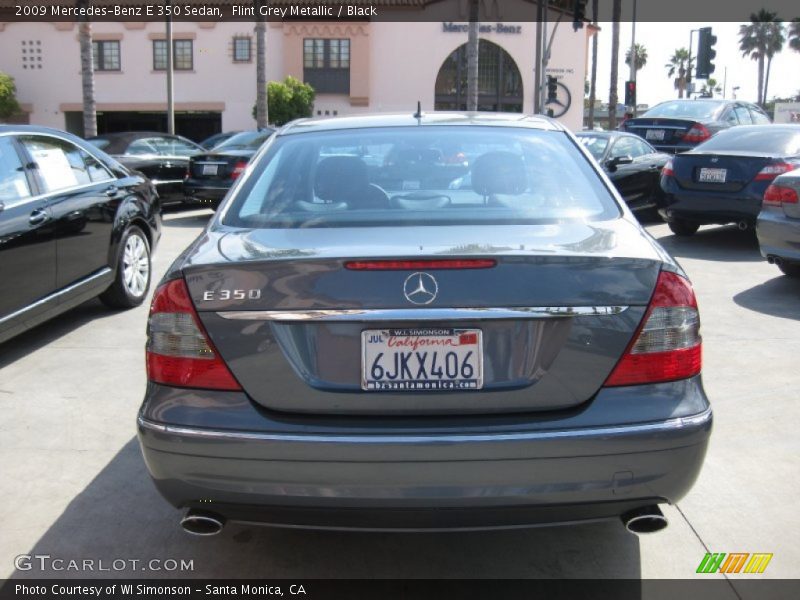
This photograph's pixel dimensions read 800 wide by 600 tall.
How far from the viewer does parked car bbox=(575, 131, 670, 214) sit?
1210cm

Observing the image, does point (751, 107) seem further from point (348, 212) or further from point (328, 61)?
point (328, 61)

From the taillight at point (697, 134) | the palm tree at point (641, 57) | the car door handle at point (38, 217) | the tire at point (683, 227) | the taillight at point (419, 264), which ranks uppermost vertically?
the palm tree at point (641, 57)

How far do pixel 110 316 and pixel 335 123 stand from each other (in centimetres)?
369

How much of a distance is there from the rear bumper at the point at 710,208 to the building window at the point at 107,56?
39.3 m

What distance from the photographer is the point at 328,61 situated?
43562mm

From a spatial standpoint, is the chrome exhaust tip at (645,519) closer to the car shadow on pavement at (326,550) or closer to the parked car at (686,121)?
→ the car shadow on pavement at (326,550)

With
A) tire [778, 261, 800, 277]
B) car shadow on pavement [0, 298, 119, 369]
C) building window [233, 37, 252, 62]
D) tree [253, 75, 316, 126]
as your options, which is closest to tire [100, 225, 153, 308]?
car shadow on pavement [0, 298, 119, 369]

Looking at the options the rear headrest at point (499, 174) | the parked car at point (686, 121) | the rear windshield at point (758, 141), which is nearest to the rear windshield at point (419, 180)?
the rear headrest at point (499, 174)

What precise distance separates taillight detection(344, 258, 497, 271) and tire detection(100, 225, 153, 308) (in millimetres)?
4647

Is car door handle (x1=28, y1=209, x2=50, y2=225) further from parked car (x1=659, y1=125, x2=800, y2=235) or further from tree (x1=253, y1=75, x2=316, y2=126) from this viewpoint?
tree (x1=253, y1=75, x2=316, y2=126)

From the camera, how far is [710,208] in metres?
10.2

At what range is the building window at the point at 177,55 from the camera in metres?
43.6

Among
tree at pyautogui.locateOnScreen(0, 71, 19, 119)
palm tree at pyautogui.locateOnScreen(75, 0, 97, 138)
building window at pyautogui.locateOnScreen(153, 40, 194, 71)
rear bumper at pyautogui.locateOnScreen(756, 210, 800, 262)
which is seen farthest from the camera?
building window at pyautogui.locateOnScreen(153, 40, 194, 71)

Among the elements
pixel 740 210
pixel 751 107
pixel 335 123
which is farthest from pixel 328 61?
pixel 335 123
